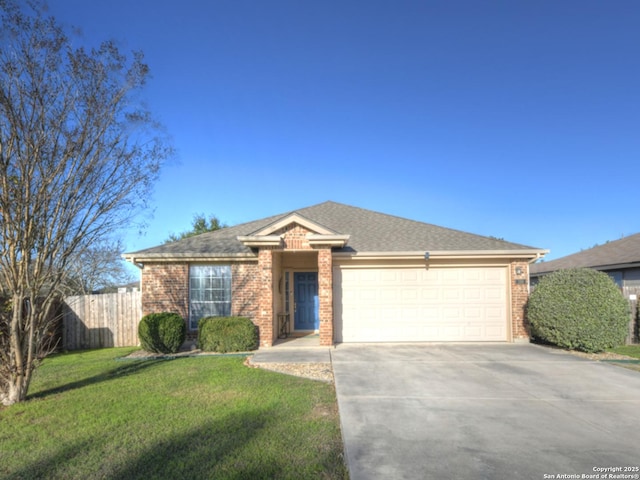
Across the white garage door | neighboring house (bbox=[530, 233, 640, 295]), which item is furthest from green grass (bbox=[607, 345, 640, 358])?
the white garage door

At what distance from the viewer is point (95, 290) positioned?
31438 mm

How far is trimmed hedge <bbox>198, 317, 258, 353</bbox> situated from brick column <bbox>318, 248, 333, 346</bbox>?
6.15 feet

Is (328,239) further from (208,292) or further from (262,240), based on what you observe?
(208,292)

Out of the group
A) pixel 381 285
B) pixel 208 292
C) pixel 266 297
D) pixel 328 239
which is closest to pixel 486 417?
pixel 328 239

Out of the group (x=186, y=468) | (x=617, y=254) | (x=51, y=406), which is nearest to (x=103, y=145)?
(x=51, y=406)

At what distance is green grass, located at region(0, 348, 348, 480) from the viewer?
3.76m

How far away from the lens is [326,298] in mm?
10281

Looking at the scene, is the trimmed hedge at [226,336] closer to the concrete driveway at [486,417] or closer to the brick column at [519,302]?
the concrete driveway at [486,417]

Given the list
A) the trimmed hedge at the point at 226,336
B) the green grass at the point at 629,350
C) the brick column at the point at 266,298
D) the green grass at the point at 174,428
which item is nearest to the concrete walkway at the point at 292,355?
the brick column at the point at 266,298

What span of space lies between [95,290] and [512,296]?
1251 inches

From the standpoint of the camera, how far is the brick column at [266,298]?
10188 mm

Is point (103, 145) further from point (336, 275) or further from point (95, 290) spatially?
point (95, 290)

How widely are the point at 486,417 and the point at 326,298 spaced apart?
5.65 meters

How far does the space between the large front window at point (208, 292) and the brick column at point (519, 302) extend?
8.34 metres
